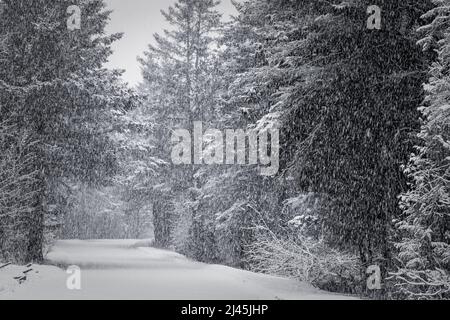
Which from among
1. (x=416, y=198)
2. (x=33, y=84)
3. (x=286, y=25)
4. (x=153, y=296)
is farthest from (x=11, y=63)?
(x=416, y=198)

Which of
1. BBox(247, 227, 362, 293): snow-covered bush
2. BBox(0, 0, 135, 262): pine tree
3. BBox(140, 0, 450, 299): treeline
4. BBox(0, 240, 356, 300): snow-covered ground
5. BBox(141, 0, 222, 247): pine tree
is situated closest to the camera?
BBox(140, 0, 450, 299): treeline

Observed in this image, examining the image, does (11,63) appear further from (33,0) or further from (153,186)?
(153,186)

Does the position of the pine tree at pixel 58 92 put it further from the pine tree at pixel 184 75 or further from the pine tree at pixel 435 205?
the pine tree at pixel 435 205

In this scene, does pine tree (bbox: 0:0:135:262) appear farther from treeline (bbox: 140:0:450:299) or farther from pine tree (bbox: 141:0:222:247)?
pine tree (bbox: 141:0:222:247)

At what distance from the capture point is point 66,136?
20250mm

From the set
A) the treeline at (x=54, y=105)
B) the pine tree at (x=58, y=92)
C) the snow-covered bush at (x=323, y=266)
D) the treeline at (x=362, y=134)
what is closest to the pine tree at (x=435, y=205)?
the treeline at (x=362, y=134)

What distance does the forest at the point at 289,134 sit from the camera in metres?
11.6

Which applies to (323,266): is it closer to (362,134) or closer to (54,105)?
(362,134)

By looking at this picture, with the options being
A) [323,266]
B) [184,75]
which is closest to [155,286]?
[323,266]

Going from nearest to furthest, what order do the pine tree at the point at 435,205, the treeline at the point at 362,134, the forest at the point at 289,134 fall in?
the pine tree at the point at 435,205 < the treeline at the point at 362,134 < the forest at the point at 289,134

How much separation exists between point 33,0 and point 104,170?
687 cm

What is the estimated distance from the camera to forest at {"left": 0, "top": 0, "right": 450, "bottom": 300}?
11.6 meters

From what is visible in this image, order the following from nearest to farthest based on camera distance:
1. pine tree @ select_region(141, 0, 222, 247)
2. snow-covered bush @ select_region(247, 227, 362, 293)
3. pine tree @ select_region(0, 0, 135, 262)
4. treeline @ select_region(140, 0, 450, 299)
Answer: treeline @ select_region(140, 0, 450, 299) < snow-covered bush @ select_region(247, 227, 362, 293) < pine tree @ select_region(0, 0, 135, 262) < pine tree @ select_region(141, 0, 222, 247)

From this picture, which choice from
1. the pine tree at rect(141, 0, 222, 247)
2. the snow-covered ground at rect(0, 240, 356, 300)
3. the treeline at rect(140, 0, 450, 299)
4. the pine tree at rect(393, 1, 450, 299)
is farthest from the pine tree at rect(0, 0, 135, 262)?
the pine tree at rect(393, 1, 450, 299)
